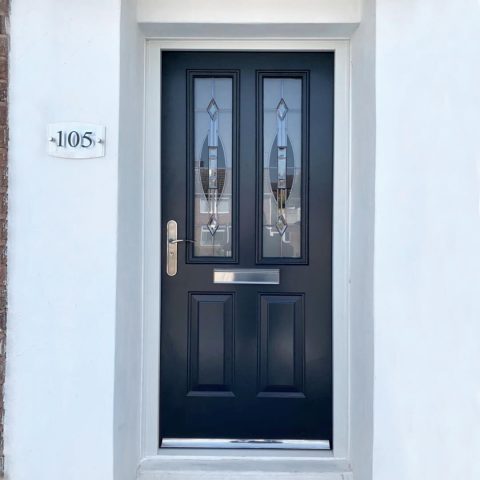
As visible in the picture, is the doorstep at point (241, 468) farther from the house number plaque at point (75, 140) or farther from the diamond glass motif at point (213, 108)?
the diamond glass motif at point (213, 108)

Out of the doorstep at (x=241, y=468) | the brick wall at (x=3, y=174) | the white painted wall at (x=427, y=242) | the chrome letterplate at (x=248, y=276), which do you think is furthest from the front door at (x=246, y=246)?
the brick wall at (x=3, y=174)

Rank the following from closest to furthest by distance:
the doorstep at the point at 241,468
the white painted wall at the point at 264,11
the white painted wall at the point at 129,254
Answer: the white painted wall at the point at 129,254 < the white painted wall at the point at 264,11 < the doorstep at the point at 241,468

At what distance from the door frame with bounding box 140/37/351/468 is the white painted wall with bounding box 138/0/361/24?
0.21m

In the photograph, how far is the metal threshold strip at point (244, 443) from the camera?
320cm

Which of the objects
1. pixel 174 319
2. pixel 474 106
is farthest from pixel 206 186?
pixel 474 106

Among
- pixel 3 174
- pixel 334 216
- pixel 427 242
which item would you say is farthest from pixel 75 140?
pixel 427 242

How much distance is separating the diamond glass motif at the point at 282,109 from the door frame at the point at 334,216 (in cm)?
29

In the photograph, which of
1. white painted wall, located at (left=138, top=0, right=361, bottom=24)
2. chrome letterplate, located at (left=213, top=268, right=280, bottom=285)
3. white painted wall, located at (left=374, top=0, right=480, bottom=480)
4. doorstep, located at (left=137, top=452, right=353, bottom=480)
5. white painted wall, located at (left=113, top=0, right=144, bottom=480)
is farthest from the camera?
chrome letterplate, located at (left=213, top=268, right=280, bottom=285)

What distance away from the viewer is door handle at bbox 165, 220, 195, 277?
3188 millimetres

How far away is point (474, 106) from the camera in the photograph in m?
2.58

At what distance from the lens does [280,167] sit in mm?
3215

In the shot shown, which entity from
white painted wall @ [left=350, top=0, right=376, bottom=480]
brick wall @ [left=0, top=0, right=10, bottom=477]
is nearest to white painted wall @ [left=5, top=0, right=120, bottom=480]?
brick wall @ [left=0, top=0, right=10, bottom=477]

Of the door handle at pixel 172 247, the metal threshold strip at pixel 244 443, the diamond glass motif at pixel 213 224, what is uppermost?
the diamond glass motif at pixel 213 224

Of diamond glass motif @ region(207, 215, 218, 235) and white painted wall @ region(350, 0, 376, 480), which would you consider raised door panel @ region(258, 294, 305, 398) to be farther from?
diamond glass motif @ region(207, 215, 218, 235)
